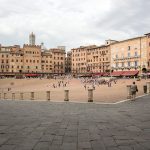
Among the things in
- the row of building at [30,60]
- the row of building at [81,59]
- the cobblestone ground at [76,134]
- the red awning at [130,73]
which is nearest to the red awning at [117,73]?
the red awning at [130,73]

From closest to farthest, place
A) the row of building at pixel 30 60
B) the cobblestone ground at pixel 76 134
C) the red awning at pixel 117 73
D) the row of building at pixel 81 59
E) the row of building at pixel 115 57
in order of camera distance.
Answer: the cobblestone ground at pixel 76 134 < the row of building at pixel 115 57 < the row of building at pixel 81 59 < the red awning at pixel 117 73 < the row of building at pixel 30 60

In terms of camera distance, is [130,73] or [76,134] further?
[130,73]

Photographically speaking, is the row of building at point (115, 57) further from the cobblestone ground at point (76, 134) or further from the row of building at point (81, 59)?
the cobblestone ground at point (76, 134)

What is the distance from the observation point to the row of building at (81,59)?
84750 millimetres

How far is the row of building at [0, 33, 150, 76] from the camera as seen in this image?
8475cm

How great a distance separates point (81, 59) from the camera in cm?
12169

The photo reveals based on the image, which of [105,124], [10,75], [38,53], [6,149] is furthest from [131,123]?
[38,53]

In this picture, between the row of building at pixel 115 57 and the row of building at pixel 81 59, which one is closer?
the row of building at pixel 115 57

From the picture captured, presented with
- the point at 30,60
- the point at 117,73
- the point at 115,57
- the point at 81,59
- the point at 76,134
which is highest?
the point at 81,59

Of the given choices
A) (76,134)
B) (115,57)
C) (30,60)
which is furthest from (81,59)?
(76,134)

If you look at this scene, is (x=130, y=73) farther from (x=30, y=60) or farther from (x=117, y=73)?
(x=30, y=60)

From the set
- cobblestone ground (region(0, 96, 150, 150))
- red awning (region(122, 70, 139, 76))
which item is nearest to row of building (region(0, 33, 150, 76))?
red awning (region(122, 70, 139, 76))

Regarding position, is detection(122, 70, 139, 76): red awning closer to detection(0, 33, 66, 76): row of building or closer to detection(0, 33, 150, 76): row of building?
detection(0, 33, 150, 76): row of building

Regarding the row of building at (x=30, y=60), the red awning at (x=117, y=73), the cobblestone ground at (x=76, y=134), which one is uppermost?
the row of building at (x=30, y=60)
